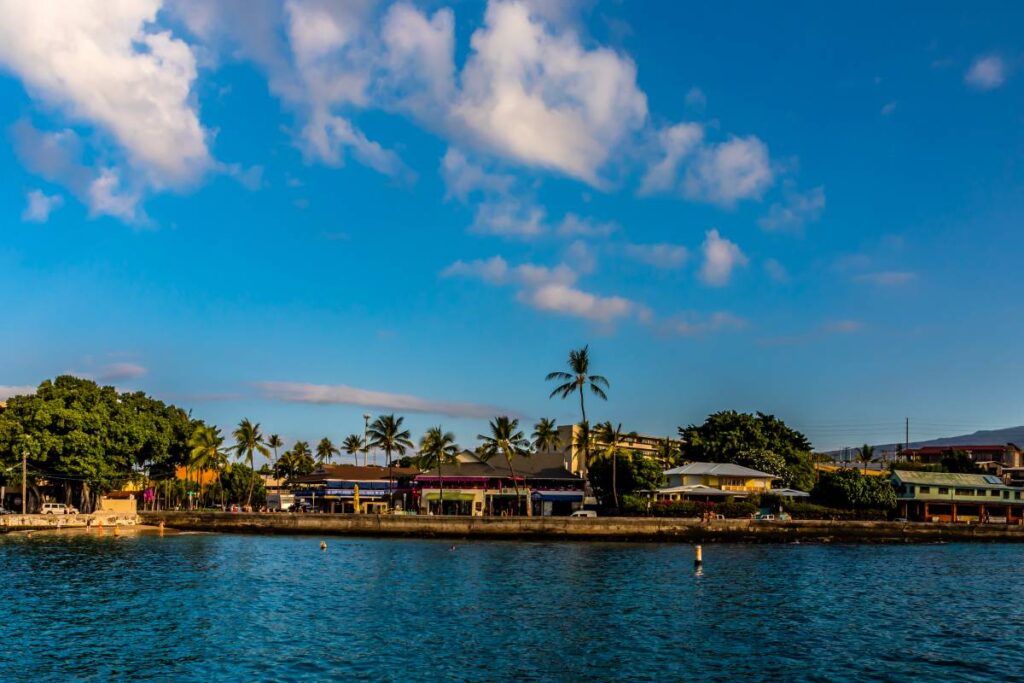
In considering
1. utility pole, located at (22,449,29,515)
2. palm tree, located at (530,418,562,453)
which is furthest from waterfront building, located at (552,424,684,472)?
utility pole, located at (22,449,29,515)

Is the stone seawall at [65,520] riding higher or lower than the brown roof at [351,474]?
lower

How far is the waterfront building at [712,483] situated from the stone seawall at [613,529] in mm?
12725

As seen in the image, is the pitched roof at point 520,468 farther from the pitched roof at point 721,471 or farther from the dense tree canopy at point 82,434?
the dense tree canopy at point 82,434

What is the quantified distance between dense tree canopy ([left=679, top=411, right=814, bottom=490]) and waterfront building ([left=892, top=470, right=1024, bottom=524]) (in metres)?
12.4

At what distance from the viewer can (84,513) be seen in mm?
92750

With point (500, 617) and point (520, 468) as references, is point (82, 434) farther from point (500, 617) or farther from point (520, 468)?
point (500, 617)

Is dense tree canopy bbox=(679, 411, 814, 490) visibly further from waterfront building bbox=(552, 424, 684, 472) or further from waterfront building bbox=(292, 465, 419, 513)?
waterfront building bbox=(292, 465, 419, 513)

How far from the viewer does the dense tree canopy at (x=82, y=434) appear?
8406 centimetres

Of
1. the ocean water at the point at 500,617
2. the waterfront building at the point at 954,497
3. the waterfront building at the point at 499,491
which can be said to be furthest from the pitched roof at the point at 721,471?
the ocean water at the point at 500,617

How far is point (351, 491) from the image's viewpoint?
358ft

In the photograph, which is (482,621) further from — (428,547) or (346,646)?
(428,547)

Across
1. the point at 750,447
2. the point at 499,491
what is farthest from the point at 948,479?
the point at 499,491

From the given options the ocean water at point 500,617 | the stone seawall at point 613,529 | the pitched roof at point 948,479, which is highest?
the pitched roof at point 948,479

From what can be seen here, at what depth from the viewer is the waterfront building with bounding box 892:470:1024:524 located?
102062mm
